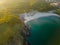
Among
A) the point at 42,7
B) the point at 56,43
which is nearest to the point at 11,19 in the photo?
the point at 42,7

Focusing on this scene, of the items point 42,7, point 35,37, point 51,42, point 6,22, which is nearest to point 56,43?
point 51,42

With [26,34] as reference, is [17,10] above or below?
above

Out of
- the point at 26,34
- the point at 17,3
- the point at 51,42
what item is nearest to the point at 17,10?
the point at 17,3

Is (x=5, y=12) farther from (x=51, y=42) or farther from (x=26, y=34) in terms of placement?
(x=51, y=42)

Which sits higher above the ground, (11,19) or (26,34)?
(11,19)

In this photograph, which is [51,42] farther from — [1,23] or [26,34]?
[1,23]

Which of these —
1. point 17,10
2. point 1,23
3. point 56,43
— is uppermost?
point 17,10

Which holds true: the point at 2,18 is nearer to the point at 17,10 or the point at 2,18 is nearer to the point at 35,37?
the point at 17,10
